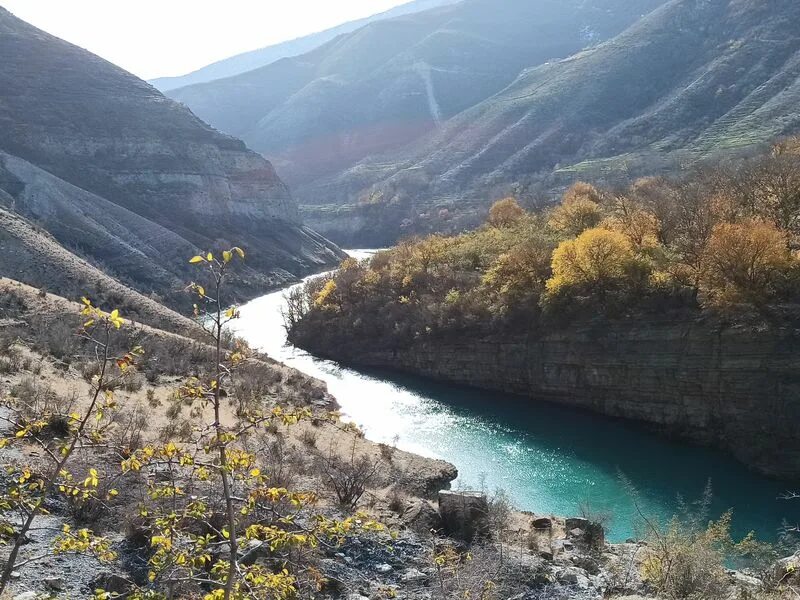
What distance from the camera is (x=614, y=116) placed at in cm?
12900

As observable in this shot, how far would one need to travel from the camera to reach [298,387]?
3503 cm

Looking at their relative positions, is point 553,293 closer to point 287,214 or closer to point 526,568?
point 526,568

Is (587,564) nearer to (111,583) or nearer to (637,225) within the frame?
(111,583)

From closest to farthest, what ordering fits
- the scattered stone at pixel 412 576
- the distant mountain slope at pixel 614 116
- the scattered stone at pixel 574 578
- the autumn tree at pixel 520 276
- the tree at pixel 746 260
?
the scattered stone at pixel 412 576
the scattered stone at pixel 574 578
the tree at pixel 746 260
the autumn tree at pixel 520 276
the distant mountain slope at pixel 614 116

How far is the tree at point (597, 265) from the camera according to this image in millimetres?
36906

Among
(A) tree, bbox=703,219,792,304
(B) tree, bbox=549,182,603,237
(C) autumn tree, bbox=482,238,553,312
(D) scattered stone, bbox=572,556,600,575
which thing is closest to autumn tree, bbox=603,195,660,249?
(B) tree, bbox=549,182,603,237

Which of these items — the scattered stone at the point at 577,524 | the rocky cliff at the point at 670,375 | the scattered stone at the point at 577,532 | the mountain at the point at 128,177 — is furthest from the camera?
the mountain at the point at 128,177

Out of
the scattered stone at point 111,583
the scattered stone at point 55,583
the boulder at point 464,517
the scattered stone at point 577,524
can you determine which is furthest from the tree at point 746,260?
the scattered stone at point 55,583

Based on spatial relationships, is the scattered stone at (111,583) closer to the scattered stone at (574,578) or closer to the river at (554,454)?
the scattered stone at (574,578)

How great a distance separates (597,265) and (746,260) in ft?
29.3

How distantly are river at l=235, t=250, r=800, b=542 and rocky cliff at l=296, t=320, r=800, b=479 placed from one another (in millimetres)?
1012

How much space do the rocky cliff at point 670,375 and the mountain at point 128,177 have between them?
129ft

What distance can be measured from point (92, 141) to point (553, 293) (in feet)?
259

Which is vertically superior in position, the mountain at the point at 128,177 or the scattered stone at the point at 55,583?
the mountain at the point at 128,177
